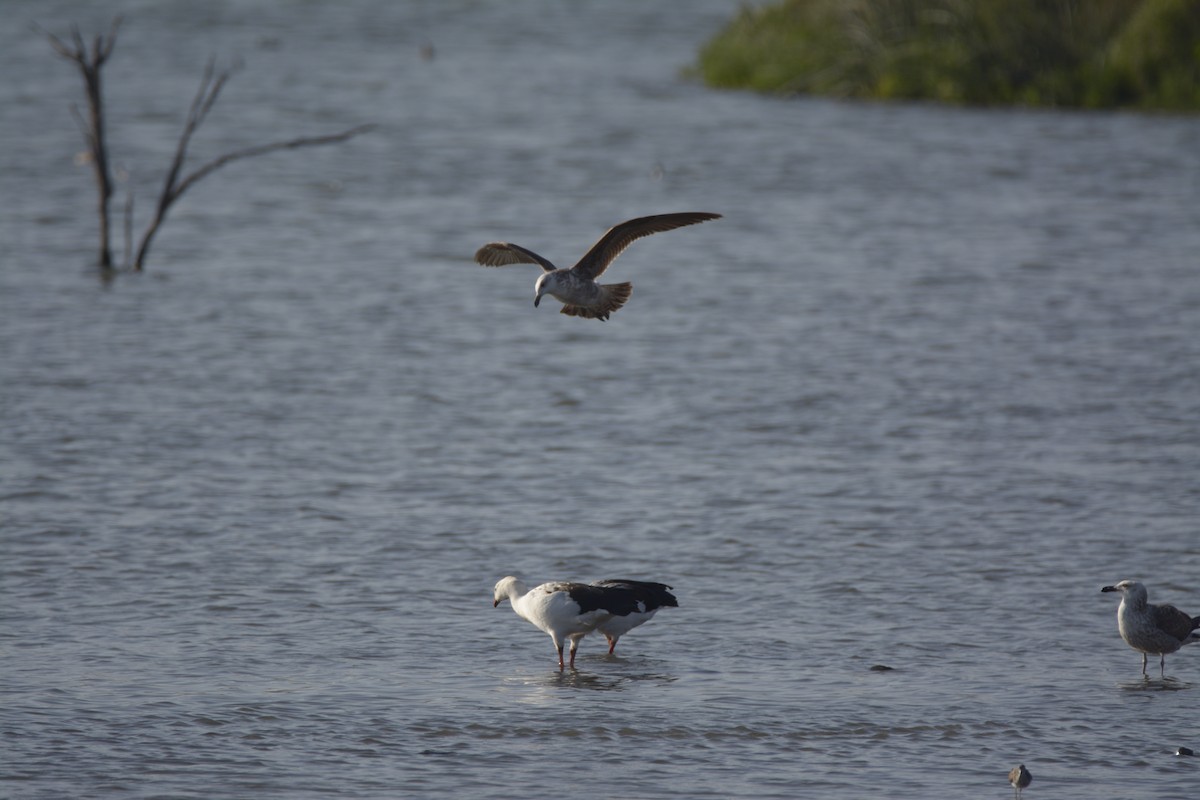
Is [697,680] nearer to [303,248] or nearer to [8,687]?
[8,687]

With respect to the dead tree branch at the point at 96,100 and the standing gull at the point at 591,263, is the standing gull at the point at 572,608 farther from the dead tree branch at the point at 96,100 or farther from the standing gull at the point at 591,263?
the dead tree branch at the point at 96,100

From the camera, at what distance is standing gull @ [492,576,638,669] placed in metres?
10.5

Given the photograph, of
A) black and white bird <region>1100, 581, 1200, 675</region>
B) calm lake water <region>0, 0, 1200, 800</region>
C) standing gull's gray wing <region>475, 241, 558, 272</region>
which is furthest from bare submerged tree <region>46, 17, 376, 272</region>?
black and white bird <region>1100, 581, 1200, 675</region>

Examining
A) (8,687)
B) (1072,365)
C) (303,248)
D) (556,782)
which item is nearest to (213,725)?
(8,687)

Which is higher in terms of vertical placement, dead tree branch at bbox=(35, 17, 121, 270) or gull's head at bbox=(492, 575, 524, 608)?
dead tree branch at bbox=(35, 17, 121, 270)

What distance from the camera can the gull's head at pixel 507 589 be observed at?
1111 cm

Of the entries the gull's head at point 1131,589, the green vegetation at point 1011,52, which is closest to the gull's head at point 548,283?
the gull's head at point 1131,589

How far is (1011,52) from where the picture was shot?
34.3m

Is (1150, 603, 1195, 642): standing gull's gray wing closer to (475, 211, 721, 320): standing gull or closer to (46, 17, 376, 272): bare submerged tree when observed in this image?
(475, 211, 721, 320): standing gull

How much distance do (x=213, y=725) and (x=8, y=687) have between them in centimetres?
140

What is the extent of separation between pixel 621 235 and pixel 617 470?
5088mm

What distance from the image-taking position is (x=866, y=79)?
119 feet

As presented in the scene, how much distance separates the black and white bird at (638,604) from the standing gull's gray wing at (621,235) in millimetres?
1992

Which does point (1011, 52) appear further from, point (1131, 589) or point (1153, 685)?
point (1153, 685)
